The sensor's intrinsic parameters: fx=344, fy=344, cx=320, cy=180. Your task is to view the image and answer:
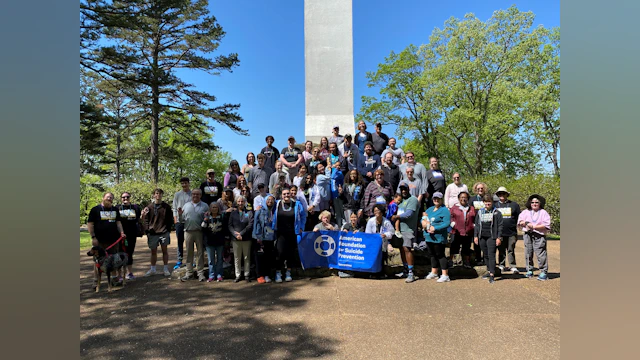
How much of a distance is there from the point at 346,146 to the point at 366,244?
10.3ft

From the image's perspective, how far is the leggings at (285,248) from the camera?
6812 mm

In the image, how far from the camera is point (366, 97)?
104 feet

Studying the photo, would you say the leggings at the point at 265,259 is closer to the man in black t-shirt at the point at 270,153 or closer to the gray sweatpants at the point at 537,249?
the man in black t-shirt at the point at 270,153

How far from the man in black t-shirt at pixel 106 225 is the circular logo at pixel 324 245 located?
371 centimetres

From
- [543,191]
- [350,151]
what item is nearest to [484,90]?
[543,191]

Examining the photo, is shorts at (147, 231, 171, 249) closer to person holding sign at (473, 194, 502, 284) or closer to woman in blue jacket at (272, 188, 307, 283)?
woman in blue jacket at (272, 188, 307, 283)

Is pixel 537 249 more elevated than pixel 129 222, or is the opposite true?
pixel 129 222

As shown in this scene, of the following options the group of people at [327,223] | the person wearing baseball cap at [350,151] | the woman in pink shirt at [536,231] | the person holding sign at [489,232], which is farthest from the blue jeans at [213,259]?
the woman in pink shirt at [536,231]

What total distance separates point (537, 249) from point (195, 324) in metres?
6.41

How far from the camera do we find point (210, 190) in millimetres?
7918

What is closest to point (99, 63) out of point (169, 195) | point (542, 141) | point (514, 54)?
point (169, 195)

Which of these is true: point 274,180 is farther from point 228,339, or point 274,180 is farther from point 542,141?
point 542,141

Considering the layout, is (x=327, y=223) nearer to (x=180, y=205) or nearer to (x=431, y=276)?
(x=431, y=276)

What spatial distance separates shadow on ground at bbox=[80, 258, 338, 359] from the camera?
160 inches
